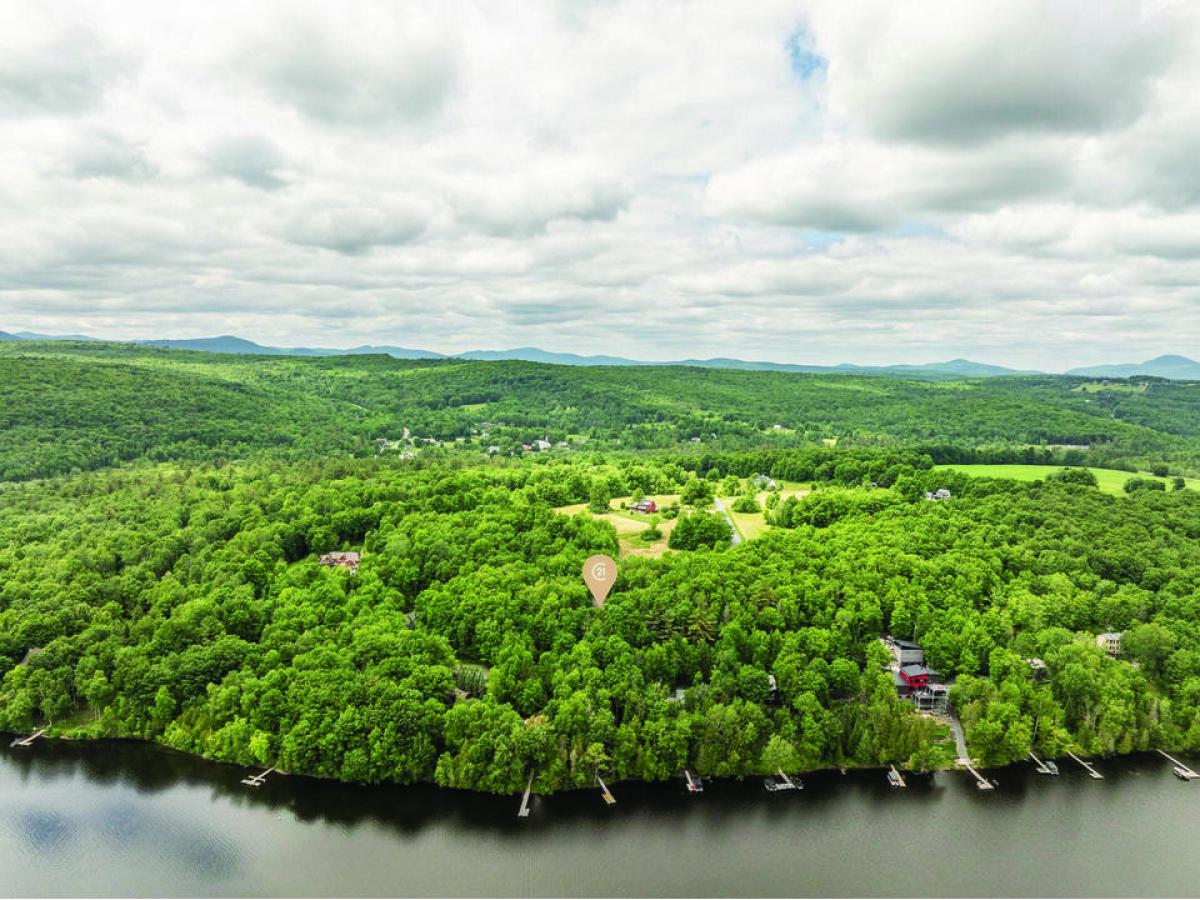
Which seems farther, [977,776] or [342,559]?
[342,559]

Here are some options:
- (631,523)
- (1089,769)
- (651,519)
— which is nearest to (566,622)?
(631,523)

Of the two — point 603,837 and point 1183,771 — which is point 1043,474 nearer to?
point 1183,771

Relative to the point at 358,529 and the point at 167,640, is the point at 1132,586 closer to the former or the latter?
the point at 358,529

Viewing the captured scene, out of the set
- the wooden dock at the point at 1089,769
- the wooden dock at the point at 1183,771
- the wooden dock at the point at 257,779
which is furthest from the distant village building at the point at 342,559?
the wooden dock at the point at 1183,771

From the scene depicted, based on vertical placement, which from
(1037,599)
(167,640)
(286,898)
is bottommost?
(286,898)

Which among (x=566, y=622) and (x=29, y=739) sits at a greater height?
(x=566, y=622)

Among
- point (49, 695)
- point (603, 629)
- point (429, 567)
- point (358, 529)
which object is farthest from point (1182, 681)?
point (49, 695)

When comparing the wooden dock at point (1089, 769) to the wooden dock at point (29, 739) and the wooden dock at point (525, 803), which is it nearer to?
the wooden dock at point (525, 803)

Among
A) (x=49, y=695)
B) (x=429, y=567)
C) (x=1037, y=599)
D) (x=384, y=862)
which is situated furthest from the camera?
(x=429, y=567)
